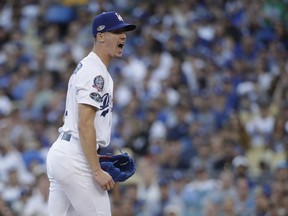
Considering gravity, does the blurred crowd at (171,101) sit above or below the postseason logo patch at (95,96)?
below

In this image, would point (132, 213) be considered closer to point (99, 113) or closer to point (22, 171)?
point (22, 171)

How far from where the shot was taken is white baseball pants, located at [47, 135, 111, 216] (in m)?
5.53

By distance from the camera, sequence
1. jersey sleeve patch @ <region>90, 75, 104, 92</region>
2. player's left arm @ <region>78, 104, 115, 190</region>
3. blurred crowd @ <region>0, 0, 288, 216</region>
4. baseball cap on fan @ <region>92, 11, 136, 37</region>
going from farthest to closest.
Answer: blurred crowd @ <region>0, 0, 288, 216</region>
baseball cap on fan @ <region>92, 11, 136, 37</region>
jersey sleeve patch @ <region>90, 75, 104, 92</region>
player's left arm @ <region>78, 104, 115, 190</region>

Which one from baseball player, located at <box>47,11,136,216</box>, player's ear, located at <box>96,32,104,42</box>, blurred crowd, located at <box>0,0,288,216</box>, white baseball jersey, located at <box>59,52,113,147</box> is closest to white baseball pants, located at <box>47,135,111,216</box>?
baseball player, located at <box>47,11,136,216</box>

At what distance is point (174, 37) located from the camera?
15.6m

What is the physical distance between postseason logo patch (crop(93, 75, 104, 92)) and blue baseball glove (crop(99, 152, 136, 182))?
503 millimetres

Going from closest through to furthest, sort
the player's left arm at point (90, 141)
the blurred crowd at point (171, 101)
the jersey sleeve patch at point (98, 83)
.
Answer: the player's left arm at point (90, 141)
the jersey sleeve patch at point (98, 83)
the blurred crowd at point (171, 101)

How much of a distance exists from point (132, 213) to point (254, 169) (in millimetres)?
2531

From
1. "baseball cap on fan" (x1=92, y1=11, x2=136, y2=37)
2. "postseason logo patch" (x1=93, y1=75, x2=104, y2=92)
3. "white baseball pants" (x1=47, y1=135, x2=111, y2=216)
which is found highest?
"baseball cap on fan" (x1=92, y1=11, x2=136, y2=37)

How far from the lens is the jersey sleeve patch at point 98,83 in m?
5.48

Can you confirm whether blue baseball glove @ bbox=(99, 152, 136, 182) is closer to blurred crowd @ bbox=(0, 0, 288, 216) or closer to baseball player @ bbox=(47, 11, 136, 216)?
baseball player @ bbox=(47, 11, 136, 216)

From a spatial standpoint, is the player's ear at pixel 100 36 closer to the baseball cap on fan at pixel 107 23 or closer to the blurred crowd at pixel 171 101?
the baseball cap on fan at pixel 107 23

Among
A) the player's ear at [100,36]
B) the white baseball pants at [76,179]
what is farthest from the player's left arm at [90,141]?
the player's ear at [100,36]

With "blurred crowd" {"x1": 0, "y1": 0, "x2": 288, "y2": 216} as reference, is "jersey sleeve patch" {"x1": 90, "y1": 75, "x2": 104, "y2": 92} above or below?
above
